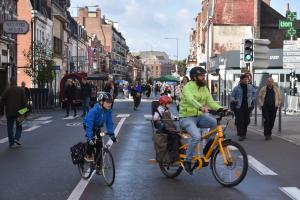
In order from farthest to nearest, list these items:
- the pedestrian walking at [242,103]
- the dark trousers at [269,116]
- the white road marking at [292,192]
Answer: the dark trousers at [269,116] < the pedestrian walking at [242,103] < the white road marking at [292,192]

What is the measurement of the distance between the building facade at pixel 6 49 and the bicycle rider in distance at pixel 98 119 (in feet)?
90.8

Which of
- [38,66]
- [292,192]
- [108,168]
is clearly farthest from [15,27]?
[292,192]

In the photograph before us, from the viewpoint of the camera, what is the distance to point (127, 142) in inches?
588

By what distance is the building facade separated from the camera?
119ft

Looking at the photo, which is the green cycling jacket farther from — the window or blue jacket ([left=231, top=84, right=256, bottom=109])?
the window

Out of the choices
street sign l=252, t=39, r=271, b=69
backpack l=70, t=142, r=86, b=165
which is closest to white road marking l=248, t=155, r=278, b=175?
backpack l=70, t=142, r=86, b=165

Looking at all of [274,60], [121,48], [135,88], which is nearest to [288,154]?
[135,88]

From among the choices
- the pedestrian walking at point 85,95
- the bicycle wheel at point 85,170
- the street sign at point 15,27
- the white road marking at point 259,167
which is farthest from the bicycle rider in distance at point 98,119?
the pedestrian walking at point 85,95

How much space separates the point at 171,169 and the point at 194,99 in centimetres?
123

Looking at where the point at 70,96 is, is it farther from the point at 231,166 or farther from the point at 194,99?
the point at 231,166

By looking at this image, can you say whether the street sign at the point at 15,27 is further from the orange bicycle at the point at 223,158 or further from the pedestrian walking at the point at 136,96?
the orange bicycle at the point at 223,158

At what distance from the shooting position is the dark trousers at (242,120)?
1584 centimetres

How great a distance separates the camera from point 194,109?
9000mm

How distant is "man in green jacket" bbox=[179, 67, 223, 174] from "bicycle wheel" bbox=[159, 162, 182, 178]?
29 centimetres
